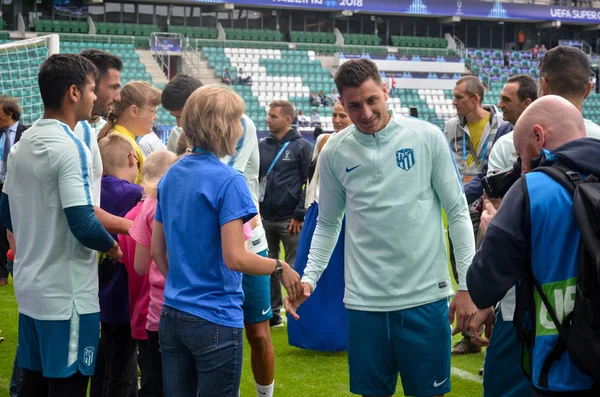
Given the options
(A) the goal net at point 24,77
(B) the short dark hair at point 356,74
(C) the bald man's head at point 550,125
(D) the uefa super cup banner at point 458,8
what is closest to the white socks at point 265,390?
(B) the short dark hair at point 356,74

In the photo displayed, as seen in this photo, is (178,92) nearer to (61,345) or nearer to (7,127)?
(61,345)

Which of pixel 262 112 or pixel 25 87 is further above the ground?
pixel 25 87

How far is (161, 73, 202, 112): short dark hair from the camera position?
443 centimetres

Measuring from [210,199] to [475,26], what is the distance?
4015cm

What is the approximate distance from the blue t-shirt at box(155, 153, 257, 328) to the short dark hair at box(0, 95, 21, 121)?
573 centimetres

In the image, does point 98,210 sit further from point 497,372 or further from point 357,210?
point 497,372

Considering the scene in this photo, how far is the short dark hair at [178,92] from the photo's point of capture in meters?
4.43

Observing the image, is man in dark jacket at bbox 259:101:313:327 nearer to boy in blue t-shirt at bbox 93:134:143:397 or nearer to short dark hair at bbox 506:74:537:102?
short dark hair at bbox 506:74:537:102

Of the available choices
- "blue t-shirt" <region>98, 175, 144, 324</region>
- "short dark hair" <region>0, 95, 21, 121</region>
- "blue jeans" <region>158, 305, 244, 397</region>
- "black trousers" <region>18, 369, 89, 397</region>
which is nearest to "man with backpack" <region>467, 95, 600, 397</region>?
"blue jeans" <region>158, 305, 244, 397</region>

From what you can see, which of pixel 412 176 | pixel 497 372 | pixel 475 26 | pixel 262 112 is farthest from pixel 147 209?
pixel 475 26

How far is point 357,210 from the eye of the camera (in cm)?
322

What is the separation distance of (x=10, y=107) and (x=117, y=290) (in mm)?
4888

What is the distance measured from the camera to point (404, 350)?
312cm

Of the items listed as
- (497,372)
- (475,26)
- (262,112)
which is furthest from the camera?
(475,26)
